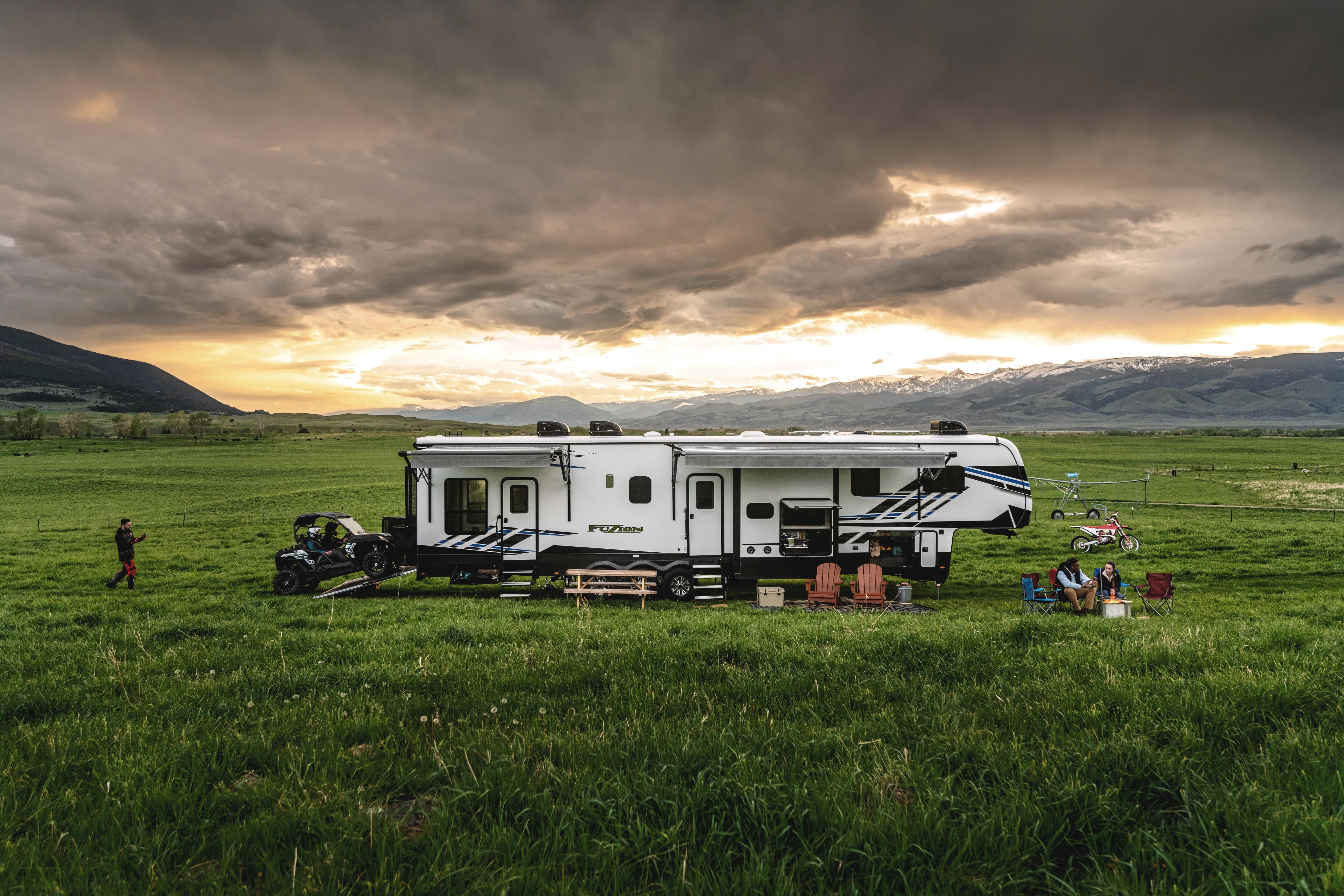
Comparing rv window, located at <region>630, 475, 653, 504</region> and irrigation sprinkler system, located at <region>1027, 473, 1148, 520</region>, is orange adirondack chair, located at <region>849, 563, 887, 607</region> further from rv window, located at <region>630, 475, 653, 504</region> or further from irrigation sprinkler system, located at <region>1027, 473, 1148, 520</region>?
irrigation sprinkler system, located at <region>1027, 473, 1148, 520</region>

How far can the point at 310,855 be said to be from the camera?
278 cm

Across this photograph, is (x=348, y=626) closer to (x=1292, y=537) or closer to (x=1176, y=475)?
(x=1292, y=537)

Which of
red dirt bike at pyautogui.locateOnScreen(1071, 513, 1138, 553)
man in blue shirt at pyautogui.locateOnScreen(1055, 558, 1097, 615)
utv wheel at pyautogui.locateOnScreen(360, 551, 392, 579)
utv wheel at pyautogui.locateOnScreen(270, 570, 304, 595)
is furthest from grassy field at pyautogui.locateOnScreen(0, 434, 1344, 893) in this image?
red dirt bike at pyautogui.locateOnScreen(1071, 513, 1138, 553)

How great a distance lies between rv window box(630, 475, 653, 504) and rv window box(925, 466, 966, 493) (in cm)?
667

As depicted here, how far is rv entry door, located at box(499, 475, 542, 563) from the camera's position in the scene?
49.5 ft

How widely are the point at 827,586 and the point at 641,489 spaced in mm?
4821

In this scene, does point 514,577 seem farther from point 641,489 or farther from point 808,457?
point 808,457

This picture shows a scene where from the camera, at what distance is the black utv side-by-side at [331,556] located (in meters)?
14.9

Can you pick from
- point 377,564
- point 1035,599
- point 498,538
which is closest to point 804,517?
point 1035,599

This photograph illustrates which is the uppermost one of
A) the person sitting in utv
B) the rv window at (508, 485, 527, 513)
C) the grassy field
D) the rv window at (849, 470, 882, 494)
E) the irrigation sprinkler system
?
the rv window at (849, 470, 882, 494)

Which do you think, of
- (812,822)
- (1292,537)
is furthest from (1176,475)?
(812,822)

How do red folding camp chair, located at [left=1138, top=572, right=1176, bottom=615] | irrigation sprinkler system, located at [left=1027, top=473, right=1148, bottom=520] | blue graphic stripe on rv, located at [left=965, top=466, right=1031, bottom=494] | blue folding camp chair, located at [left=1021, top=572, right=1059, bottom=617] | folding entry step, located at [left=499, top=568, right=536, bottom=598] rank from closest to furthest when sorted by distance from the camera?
red folding camp chair, located at [left=1138, top=572, right=1176, bottom=615] < blue folding camp chair, located at [left=1021, top=572, right=1059, bottom=617] < folding entry step, located at [left=499, top=568, right=536, bottom=598] < blue graphic stripe on rv, located at [left=965, top=466, right=1031, bottom=494] < irrigation sprinkler system, located at [left=1027, top=473, right=1148, bottom=520]

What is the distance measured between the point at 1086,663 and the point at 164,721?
7113mm

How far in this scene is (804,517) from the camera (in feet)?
49.5
